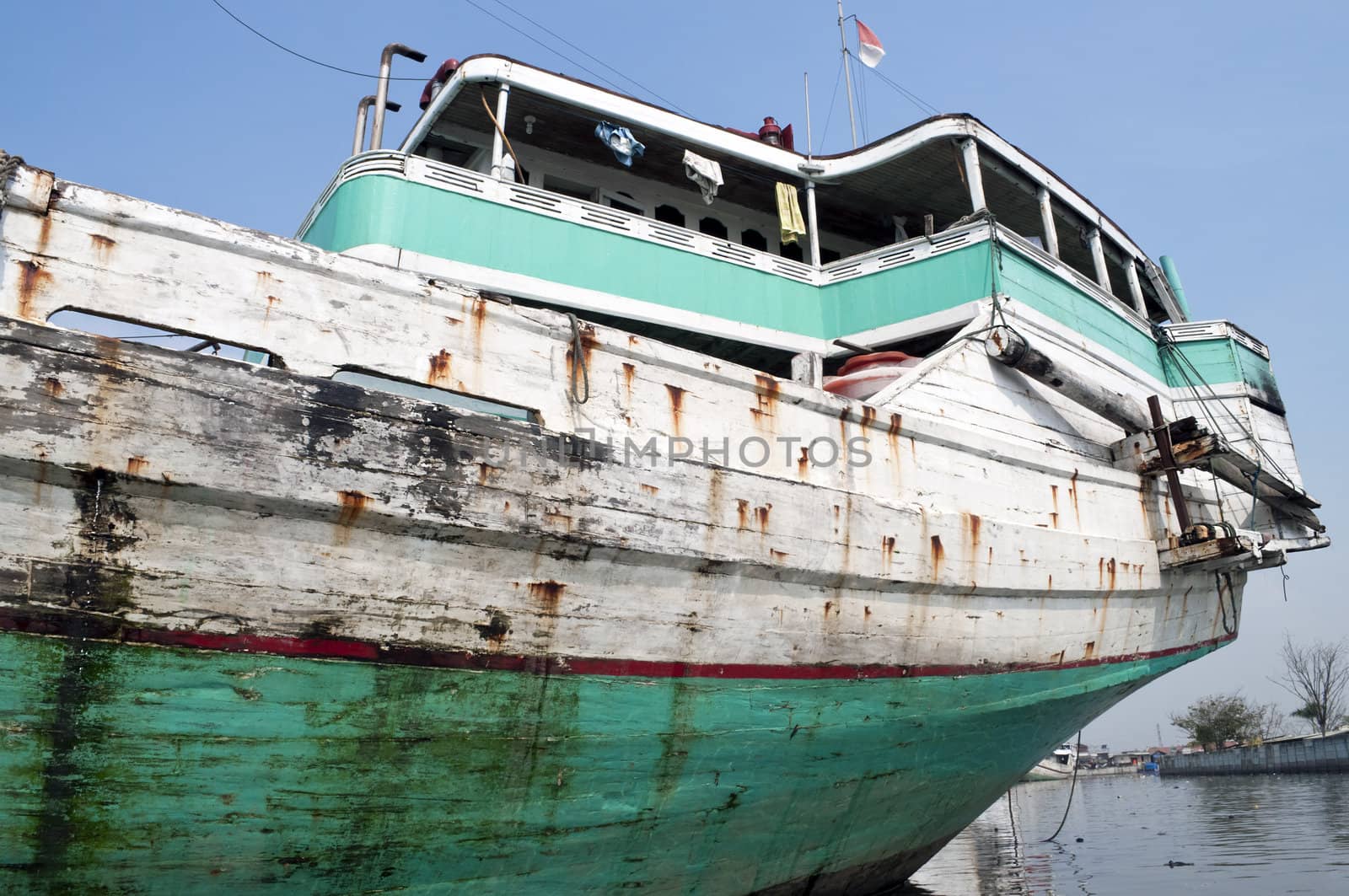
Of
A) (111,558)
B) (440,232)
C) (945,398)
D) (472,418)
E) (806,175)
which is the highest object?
(806,175)

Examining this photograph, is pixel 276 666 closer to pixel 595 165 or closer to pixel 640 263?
pixel 640 263

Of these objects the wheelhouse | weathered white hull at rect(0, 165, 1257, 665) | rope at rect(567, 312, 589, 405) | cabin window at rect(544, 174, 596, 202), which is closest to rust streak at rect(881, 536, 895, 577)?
weathered white hull at rect(0, 165, 1257, 665)

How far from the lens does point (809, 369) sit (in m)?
6.78

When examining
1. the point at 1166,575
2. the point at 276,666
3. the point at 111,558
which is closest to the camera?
the point at 111,558

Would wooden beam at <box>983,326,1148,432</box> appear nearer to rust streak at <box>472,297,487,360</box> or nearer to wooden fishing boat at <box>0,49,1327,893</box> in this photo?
wooden fishing boat at <box>0,49,1327,893</box>

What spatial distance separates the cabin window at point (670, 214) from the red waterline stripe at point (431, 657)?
6107 mm

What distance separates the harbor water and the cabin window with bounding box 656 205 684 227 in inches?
288

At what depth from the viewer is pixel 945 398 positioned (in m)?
5.99

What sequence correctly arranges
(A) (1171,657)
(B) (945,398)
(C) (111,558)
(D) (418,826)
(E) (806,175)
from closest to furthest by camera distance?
1. (C) (111,558)
2. (D) (418,826)
3. (B) (945,398)
4. (A) (1171,657)
5. (E) (806,175)

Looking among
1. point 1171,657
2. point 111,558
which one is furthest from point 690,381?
point 1171,657

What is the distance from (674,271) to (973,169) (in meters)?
3.42

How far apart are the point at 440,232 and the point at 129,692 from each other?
13.5 feet

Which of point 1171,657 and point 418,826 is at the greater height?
point 1171,657

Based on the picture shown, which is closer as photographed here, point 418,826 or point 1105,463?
point 418,826
